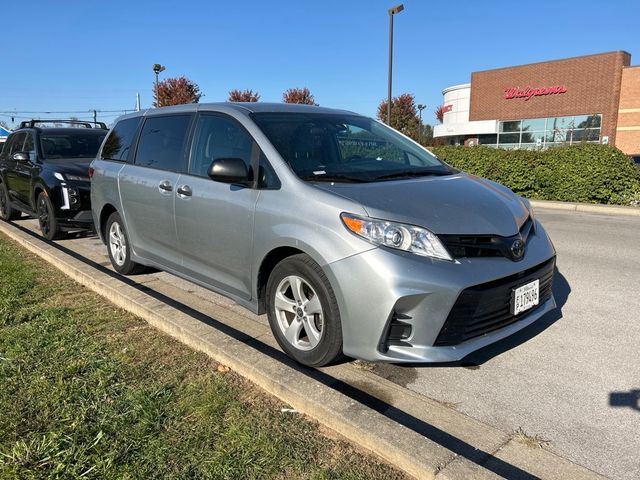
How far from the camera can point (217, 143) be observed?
4105 millimetres

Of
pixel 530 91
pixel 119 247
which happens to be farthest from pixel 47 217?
pixel 530 91

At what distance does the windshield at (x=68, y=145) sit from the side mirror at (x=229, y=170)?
223 inches

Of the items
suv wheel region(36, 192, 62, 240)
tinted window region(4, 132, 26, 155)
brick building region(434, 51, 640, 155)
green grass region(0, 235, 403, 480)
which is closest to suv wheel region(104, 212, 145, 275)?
green grass region(0, 235, 403, 480)

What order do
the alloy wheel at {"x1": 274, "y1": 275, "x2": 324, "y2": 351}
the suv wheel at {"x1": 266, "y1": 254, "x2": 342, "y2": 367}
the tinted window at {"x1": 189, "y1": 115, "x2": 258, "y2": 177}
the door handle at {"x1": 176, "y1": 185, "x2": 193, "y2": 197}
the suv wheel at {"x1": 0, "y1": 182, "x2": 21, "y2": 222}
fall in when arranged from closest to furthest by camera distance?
the suv wheel at {"x1": 266, "y1": 254, "x2": 342, "y2": 367} < the alloy wheel at {"x1": 274, "y1": 275, "x2": 324, "y2": 351} < the tinted window at {"x1": 189, "y1": 115, "x2": 258, "y2": 177} < the door handle at {"x1": 176, "y1": 185, "x2": 193, "y2": 197} < the suv wheel at {"x1": 0, "y1": 182, "x2": 21, "y2": 222}

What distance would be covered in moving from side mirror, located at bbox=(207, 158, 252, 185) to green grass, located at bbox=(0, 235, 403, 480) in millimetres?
1212

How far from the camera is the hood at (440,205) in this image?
117 inches

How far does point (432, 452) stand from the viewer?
7.36 ft

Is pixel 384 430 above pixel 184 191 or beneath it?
beneath

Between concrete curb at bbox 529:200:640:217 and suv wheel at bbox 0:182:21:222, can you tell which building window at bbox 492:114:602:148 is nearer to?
concrete curb at bbox 529:200:640:217

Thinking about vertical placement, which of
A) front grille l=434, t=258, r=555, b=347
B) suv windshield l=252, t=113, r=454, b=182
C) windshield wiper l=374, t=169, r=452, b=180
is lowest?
front grille l=434, t=258, r=555, b=347

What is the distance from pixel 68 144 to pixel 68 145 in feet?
0.06

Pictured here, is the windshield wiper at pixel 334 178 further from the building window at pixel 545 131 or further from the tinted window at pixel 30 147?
the building window at pixel 545 131

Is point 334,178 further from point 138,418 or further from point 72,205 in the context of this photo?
point 72,205

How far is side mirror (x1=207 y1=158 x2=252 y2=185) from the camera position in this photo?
11.5ft
